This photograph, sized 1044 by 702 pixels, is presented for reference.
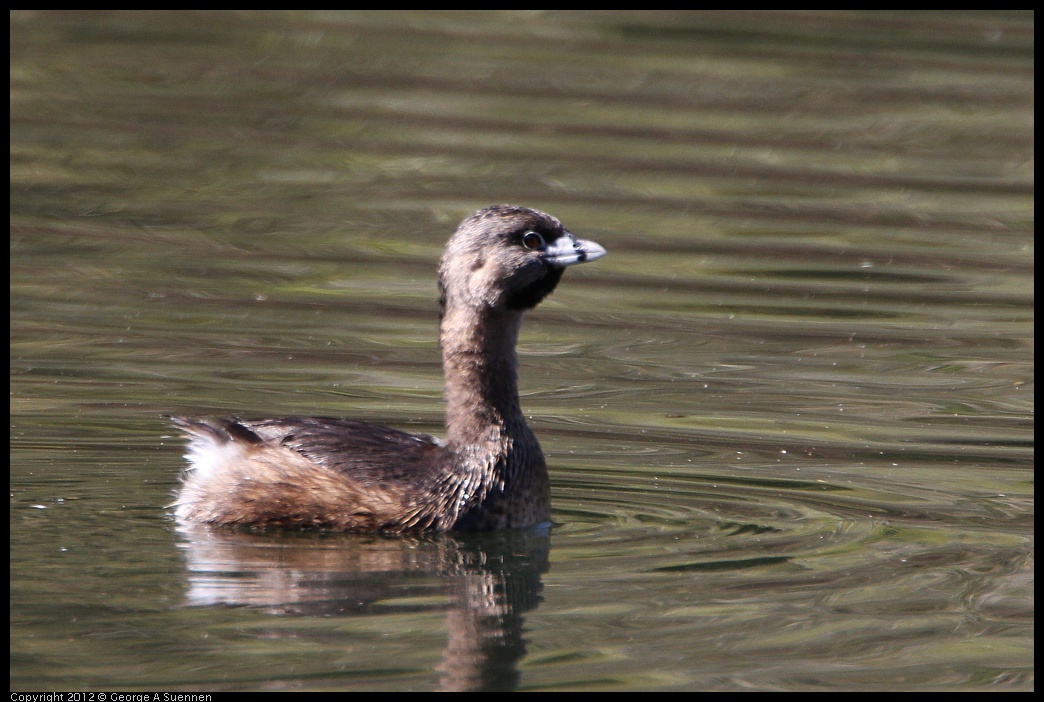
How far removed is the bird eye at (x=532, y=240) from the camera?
772cm

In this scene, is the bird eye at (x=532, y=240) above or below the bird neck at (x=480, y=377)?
above

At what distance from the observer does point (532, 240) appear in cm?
774

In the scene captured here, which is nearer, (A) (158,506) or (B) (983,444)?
(A) (158,506)

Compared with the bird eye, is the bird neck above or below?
below

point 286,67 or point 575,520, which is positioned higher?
point 286,67

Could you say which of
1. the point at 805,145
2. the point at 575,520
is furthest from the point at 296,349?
the point at 805,145

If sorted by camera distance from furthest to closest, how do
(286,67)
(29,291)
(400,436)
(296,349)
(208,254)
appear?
(286,67), (208,254), (29,291), (296,349), (400,436)

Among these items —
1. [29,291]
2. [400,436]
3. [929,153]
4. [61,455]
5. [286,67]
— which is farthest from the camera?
[286,67]

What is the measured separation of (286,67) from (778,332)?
262 inches

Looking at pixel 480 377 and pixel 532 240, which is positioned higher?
pixel 532 240

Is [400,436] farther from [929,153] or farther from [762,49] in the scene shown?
[762,49]

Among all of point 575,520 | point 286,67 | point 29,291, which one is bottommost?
point 575,520

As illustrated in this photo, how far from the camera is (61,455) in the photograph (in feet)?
27.7

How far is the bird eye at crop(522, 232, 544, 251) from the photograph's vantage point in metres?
7.72
